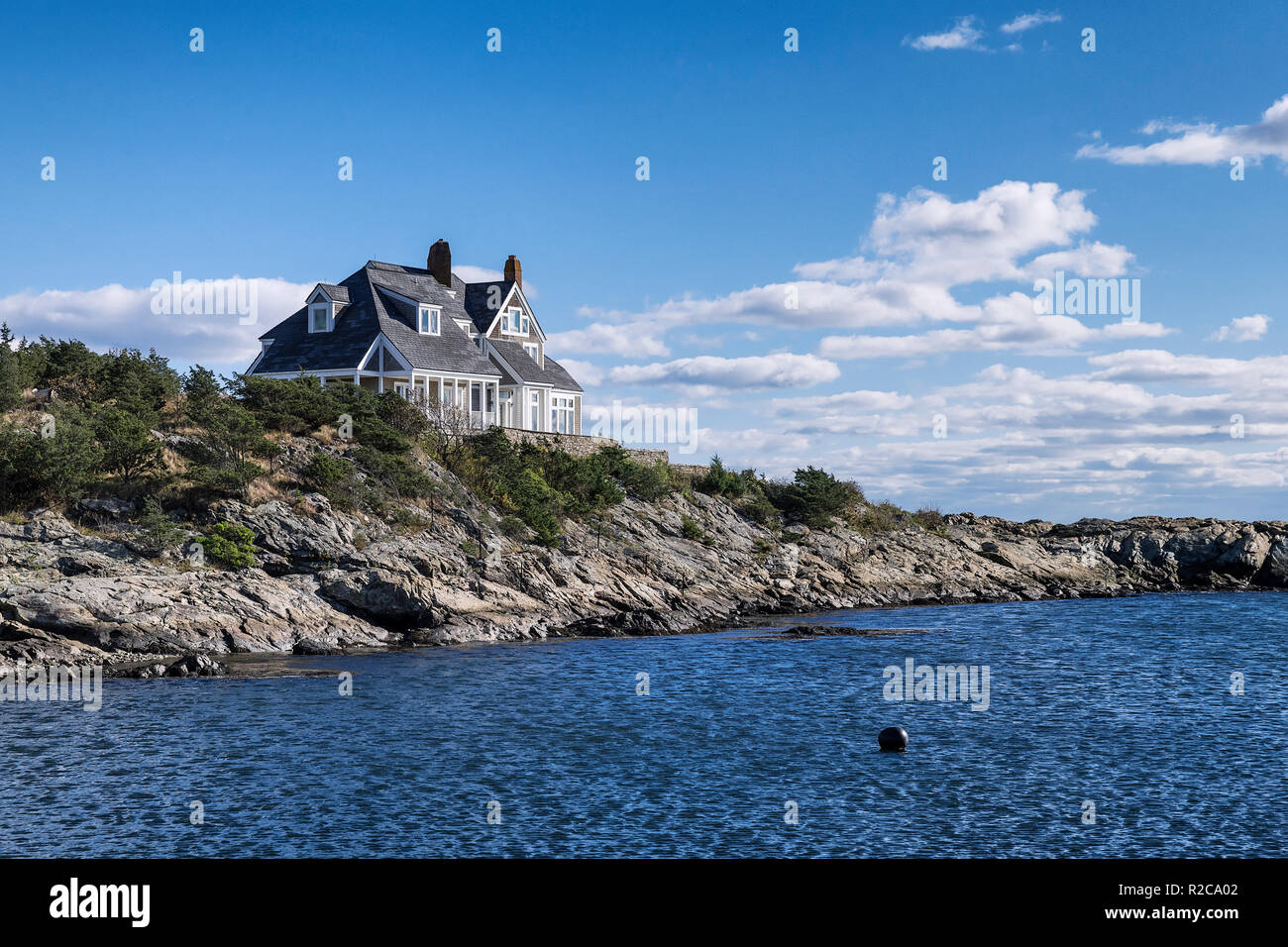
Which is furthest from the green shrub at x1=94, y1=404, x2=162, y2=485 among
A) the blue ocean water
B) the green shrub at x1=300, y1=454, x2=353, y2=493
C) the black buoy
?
the black buoy

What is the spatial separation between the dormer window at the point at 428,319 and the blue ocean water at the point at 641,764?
31.2 meters

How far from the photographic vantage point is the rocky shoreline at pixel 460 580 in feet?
112

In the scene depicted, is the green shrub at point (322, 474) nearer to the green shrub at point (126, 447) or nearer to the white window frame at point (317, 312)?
the green shrub at point (126, 447)

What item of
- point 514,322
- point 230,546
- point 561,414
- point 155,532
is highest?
point 514,322

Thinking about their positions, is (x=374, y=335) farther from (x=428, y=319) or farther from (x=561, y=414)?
(x=561, y=414)

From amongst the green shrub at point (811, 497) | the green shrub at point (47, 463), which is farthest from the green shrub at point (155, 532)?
the green shrub at point (811, 497)

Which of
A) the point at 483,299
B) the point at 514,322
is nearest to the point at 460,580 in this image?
the point at 514,322

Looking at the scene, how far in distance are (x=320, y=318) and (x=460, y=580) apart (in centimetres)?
2795

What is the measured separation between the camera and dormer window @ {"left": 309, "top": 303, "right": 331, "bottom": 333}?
64.9m

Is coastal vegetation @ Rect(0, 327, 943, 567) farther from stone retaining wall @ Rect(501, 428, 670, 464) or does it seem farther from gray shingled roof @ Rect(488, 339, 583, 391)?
gray shingled roof @ Rect(488, 339, 583, 391)

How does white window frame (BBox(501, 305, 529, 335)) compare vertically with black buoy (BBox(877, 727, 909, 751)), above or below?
above

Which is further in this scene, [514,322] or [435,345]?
[514,322]

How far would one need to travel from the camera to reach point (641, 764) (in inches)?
894
